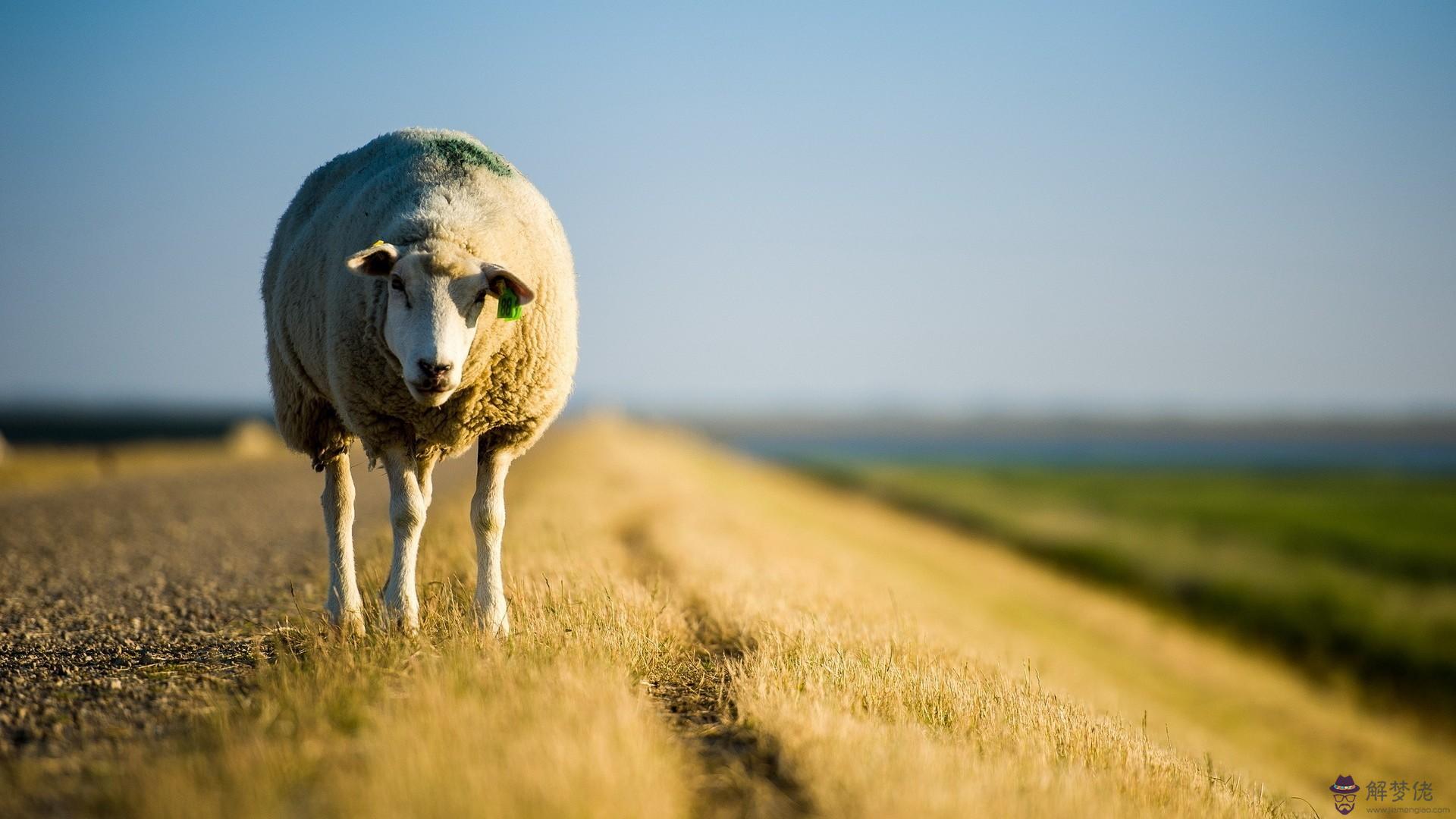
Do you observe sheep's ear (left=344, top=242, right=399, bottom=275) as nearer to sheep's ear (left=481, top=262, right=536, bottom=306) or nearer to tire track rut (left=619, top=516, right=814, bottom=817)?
sheep's ear (left=481, top=262, right=536, bottom=306)

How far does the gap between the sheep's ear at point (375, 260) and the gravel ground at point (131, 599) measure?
208 cm

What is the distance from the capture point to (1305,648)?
821 inches

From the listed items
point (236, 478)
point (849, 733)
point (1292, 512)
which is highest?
point (849, 733)

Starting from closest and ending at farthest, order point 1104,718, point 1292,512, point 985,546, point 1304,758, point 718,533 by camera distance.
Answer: point 1104,718
point 718,533
point 1304,758
point 985,546
point 1292,512

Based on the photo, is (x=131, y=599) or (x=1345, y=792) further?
(x=1345, y=792)

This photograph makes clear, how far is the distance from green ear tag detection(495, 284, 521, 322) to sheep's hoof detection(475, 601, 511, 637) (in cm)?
170

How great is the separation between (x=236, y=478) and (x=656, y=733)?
1677 cm

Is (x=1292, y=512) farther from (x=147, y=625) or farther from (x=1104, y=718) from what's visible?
(x=147, y=625)

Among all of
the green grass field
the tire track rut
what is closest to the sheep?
the tire track rut

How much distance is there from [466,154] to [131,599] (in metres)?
4.00

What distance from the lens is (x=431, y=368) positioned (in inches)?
180

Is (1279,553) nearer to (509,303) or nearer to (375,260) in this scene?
(509,303)

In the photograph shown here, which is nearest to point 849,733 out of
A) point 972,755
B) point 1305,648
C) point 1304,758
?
point 972,755

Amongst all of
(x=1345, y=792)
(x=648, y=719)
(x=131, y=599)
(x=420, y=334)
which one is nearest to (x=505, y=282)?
(x=420, y=334)
